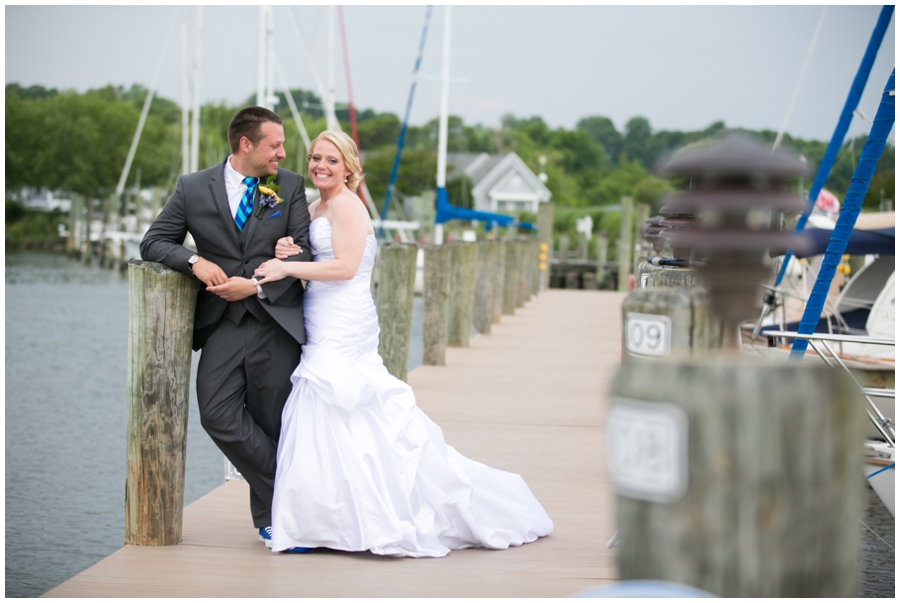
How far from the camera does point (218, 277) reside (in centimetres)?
402

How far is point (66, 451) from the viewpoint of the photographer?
10.3 m

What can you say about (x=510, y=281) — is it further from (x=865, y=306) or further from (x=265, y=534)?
(x=265, y=534)

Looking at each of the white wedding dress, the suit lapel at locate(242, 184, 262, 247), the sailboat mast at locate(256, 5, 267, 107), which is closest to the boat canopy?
the white wedding dress

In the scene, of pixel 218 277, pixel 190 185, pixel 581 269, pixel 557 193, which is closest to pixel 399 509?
pixel 218 277

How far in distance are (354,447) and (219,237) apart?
109cm

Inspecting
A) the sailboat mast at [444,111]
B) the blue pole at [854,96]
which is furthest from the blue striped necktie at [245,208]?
the sailboat mast at [444,111]

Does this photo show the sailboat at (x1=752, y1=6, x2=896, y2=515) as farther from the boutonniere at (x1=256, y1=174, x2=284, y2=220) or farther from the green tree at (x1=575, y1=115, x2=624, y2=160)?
the green tree at (x1=575, y1=115, x2=624, y2=160)

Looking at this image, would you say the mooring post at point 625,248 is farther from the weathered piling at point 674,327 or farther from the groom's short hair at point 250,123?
the weathered piling at point 674,327

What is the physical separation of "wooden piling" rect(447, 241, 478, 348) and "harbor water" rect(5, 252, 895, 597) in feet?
11.0

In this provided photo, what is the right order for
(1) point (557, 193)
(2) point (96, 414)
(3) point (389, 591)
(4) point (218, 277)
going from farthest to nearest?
1. (1) point (557, 193)
2. (2) point (96, 414)
3. (4) point (218, 277)
4. (3) point (389, 591)

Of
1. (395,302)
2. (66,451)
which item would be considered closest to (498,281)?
(395,302)

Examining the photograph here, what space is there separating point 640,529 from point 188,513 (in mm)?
3495

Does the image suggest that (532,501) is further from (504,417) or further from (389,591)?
(504,417)

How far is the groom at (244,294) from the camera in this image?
4098mm
